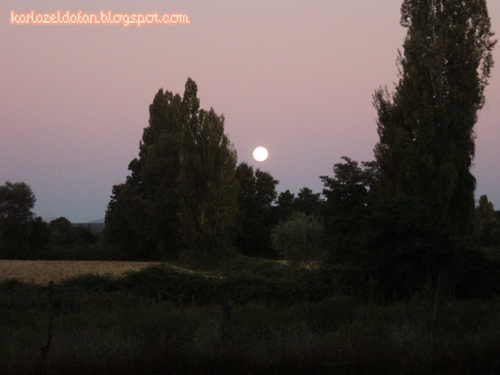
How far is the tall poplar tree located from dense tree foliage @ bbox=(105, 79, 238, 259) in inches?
651

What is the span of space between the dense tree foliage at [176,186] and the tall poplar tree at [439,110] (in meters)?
16.5

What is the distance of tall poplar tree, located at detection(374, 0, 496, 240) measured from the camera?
26.5 meters

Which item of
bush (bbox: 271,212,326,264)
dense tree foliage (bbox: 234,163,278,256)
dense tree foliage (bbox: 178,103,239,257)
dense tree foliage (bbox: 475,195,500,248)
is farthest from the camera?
dense tree foliage (bbox: 234,163,278,256)

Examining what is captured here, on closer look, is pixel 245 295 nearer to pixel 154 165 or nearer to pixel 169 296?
pixel 169 296

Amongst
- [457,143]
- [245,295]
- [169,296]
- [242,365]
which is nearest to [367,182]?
[457,143]

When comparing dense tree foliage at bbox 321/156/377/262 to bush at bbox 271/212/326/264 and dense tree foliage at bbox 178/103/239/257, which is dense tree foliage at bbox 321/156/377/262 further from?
dense tree foliage at bbox 178/103/239/257

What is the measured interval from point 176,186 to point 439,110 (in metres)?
27.1

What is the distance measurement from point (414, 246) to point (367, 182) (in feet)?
59.8

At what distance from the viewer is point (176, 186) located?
47.6 metres

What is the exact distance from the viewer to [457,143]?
27250 mm

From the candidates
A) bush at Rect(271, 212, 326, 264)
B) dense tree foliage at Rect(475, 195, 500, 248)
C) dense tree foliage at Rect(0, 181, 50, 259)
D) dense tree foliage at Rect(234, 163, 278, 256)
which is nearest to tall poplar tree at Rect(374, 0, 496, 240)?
bush at Rect(271, 212, 326, 264)

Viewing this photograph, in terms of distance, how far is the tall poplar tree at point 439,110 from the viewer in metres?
26.5

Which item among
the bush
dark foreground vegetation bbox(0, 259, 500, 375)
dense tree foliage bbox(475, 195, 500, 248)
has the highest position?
dense tree foliage bbox(475, 195, 500, 248)

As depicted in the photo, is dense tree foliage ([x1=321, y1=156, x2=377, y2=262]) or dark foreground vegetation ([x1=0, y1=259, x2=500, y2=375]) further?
dense tree foliage ([x1=321, y1=156, x2=377, y2=262])
